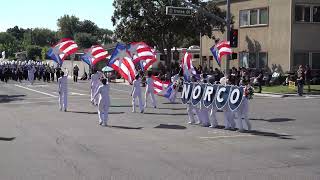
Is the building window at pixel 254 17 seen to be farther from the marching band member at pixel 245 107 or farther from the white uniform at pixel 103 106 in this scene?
the marching band member at pixel 245 107

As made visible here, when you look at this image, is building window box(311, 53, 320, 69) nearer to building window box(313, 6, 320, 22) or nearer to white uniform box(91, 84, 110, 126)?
building window box(313, 6, 320, 22)

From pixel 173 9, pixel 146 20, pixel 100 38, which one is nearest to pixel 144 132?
pixel 173 9

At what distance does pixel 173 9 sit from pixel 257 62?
12420mm

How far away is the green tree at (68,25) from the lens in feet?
425

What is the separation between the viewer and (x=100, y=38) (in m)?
131

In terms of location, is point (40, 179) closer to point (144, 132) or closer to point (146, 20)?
point (144, 132)

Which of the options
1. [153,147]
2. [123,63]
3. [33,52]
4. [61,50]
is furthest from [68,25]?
[153,147]

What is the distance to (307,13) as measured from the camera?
1555 inches

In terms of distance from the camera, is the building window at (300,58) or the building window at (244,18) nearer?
the building window at (300,58)

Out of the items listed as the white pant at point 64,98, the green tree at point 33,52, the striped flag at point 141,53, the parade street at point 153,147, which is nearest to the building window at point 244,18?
the striped flag at point 141,53

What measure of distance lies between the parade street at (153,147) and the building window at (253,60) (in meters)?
21.4

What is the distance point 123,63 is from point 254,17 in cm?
2354

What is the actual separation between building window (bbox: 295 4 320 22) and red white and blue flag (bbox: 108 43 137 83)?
2164 centimetres

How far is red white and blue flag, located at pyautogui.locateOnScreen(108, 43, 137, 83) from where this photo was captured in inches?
821
